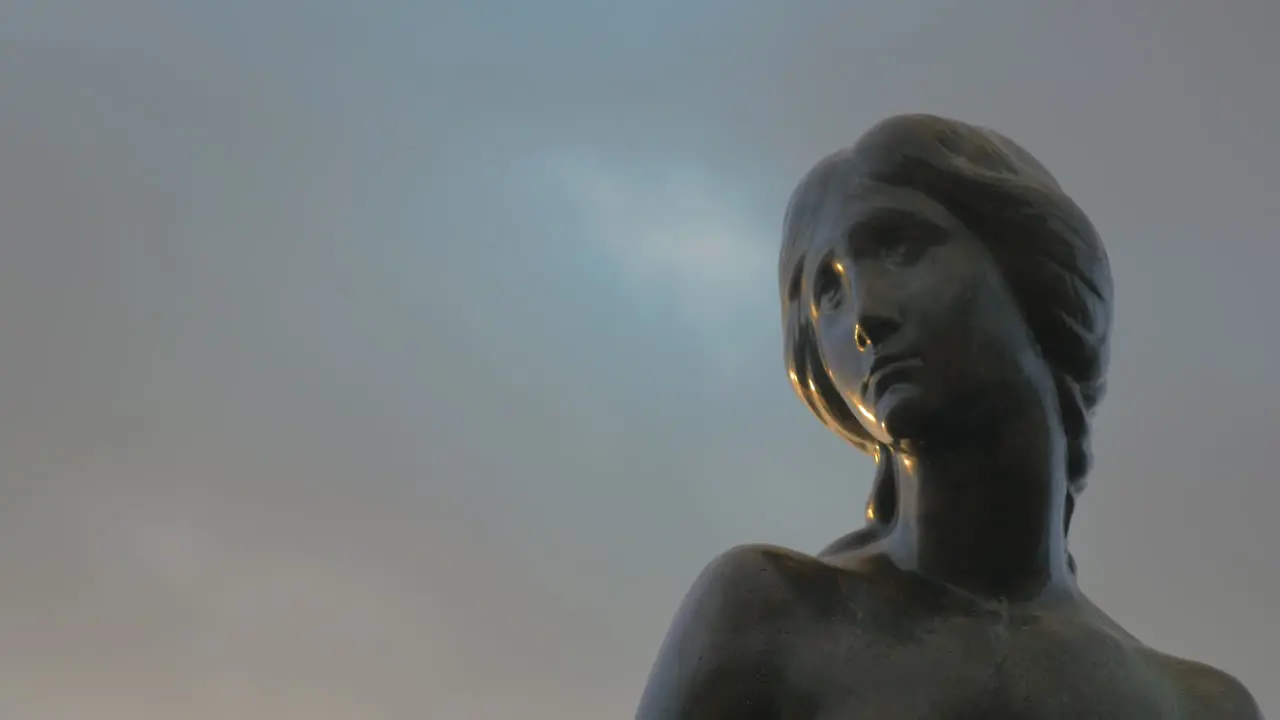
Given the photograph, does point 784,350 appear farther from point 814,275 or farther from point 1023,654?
point 1023,654

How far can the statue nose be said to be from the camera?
2059mm

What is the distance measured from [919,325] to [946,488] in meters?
0.29

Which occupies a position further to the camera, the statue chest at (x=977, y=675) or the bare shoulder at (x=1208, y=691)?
the bare shoulder at (x=1208, y=691)

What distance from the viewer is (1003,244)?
7.05 ft

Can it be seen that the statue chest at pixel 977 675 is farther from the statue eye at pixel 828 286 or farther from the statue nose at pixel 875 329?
the statue eye at pixel 828 286

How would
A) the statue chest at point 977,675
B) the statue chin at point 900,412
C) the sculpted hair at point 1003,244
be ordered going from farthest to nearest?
the sculpted hair at point 1003,244 < the statue chin at point 900,412 < the statue chest at point 977,675

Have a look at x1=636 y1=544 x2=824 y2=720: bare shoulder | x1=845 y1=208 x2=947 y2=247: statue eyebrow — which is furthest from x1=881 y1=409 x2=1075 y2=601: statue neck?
x1=845 y1=208 x2=947 y2=247: statue eyebrow

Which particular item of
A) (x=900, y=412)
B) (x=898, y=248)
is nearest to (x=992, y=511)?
(x=900, y=412)

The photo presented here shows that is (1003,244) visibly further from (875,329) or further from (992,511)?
(992,511)

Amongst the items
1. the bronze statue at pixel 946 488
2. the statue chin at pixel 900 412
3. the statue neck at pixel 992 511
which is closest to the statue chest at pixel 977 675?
the bronze statue at pixel 946 488

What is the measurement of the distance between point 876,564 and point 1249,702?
67 centimetres

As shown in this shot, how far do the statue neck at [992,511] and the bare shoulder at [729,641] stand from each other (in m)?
0.23

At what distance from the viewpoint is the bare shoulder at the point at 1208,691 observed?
2.06 meters

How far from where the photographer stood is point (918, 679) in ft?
6.16
